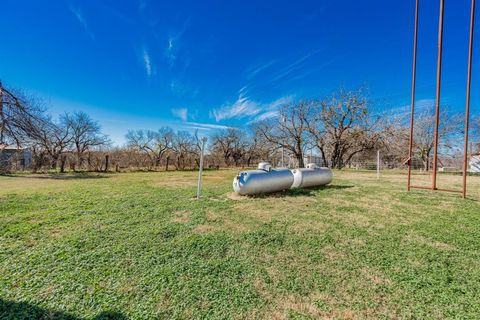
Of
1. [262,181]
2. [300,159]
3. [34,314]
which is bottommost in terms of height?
[34,314]

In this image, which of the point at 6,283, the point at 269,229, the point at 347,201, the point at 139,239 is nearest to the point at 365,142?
the point at 347,201

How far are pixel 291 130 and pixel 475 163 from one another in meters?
16.1

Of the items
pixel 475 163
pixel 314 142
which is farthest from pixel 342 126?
pixel 475 163

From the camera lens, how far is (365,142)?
20.6m

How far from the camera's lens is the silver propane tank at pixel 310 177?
6.84m

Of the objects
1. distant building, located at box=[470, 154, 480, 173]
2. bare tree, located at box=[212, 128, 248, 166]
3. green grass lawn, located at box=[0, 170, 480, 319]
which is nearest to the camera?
green grass lawn, located at box=[0, 170, 480, 319]

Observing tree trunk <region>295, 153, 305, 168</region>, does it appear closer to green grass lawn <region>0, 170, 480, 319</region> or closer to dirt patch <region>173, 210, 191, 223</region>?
green grass lawn <region>0, 170, 480, 319</region>

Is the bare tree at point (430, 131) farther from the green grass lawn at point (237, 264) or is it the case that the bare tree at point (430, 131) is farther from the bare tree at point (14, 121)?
the bare tree at point (14, 121)

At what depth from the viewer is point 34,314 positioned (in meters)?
1.65

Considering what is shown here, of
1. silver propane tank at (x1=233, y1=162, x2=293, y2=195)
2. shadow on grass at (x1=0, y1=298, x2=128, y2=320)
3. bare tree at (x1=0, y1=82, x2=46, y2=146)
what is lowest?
shadow on grass at (x1=0, y1=298, x2=128, y2=320)

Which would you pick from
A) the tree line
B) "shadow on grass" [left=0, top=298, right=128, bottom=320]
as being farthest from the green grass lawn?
the tree line

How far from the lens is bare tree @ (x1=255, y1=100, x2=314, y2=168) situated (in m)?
21.7

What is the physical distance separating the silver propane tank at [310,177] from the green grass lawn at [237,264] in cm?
242

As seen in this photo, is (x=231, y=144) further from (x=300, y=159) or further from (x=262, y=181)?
(x=262, y=181)
